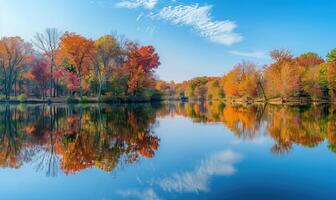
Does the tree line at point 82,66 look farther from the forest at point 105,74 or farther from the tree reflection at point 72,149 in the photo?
the tree reflection at point 72,149

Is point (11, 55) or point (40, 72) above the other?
point (11, 55)

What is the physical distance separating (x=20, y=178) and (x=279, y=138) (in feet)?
37.6

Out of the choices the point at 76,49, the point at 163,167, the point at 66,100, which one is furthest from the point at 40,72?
the point at 163,167

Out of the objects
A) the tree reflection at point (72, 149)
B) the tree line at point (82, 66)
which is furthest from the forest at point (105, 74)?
the tree reflection at point (72, 149)

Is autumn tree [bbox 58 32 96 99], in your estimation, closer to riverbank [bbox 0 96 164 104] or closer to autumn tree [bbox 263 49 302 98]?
riverbank [bbox 0 96 164 104]

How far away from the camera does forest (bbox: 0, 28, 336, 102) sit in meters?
48.0

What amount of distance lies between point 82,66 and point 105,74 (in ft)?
19.0

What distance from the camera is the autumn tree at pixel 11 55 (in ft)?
156

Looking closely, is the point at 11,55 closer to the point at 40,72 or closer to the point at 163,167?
the point at 40,72

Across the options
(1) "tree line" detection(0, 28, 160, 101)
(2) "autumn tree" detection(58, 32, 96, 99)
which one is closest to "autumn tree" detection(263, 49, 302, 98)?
(1) "tree line" detection(0, 28, 160, 101)

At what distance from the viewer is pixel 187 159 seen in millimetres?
9008

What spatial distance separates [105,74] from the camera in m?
48.9

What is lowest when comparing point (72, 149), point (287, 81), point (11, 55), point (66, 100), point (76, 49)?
point (72, 149)

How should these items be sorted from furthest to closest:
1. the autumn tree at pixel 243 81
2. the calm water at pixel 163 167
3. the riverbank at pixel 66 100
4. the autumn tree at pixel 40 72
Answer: the autumn tree at pixel 243 81 → the autumn tree at pixel 40 72 → the riverbank at pixel 66 100 → the calm water at pixel 163 167
